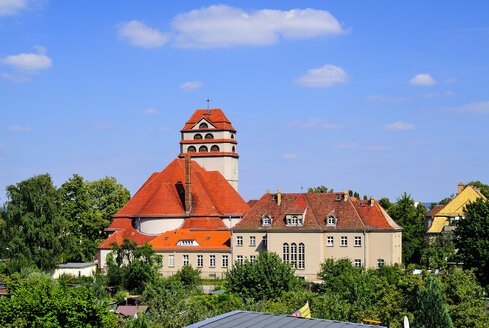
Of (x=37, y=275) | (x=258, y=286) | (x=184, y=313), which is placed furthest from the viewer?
(x=37, y=275)

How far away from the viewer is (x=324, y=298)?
43.2 metres

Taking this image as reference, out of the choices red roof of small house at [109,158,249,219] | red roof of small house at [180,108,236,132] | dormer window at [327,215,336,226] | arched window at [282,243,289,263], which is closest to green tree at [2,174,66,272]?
red roof of small house at [109,158,249,219]

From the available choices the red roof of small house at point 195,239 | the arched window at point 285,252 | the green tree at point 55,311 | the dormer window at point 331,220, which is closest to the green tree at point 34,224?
the red roof of small house at point 195,239

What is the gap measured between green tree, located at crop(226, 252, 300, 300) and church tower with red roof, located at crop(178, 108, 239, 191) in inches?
1998

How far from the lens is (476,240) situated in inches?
2308

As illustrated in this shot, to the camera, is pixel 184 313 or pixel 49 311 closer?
pixel 49 311

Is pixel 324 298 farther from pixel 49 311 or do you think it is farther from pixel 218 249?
pixel 218 249

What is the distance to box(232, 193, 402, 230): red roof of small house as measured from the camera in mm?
72562

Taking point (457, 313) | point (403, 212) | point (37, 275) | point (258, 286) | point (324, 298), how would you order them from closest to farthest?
point (457, 313), point (324, 298), point (258, 286), point (37, 275), point (403, 212)

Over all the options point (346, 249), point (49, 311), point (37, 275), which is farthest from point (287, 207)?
point (49, 311)

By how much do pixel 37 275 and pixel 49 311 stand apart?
27.6 meters

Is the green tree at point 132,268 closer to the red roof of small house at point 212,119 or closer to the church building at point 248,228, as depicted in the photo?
the church building at point 248,228

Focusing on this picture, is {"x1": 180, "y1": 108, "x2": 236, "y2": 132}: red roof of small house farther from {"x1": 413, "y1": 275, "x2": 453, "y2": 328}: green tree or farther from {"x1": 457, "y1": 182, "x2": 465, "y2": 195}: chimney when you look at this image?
{"x1": 413, "y1": 275, "x2": 453, "y2": 328}: green tree

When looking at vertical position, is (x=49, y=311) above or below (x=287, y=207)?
A: below
